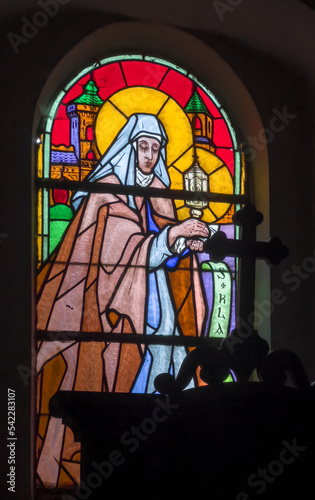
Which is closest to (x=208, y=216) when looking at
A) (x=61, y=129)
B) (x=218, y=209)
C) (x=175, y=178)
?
(x=218, y=209)

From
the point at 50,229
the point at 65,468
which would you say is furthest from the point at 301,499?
the point at 50,229

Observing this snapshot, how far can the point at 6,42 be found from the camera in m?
5.91

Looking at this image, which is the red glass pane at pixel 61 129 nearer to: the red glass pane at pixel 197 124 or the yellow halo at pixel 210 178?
the yellow halo at pixel 210 178

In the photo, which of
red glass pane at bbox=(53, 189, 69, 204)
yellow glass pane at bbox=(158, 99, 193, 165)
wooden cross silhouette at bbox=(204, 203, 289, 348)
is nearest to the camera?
wooden cross silhouette at bbox=(204, 203, 289, 348)

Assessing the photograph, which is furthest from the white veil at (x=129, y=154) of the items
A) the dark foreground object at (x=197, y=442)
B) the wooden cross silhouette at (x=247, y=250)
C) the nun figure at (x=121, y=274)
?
the dark foreground object at (x=197, y=442)

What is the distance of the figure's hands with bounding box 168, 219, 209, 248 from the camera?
20.4 feet

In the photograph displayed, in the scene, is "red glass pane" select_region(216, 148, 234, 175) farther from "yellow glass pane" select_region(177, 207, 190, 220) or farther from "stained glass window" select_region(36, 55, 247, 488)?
"yellow glass pane" select_region(177, 207, 190, 220)

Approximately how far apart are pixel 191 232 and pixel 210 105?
0.96m

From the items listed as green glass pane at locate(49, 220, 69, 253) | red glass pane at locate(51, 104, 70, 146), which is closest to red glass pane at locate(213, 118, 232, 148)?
red glass pane at locate(51, 104, 70, 146)

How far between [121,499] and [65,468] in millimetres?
2251

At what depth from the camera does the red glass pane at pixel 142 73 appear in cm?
648

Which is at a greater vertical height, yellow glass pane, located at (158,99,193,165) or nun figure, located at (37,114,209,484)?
yellow glass pane, located at (158,99,193,165)

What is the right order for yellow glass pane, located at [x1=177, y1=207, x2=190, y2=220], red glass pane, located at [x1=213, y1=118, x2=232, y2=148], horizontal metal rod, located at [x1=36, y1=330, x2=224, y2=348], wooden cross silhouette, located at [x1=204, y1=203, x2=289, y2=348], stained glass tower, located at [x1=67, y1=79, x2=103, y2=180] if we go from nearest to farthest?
wooden cross silhouette, located at [x1=204, y1=203, x2=289, y2=348] → horizontal metal rod, located at [x1=36, y1=330, x2=224, y2=348] → stained glass tower, located at [x1=67, y1=79, x2=103, y2=180] → yellow glass pane, located at [x1=177, y1=207, x2=190, y2=220] → red glass pane, located at [x1=213, y1=118, x2=232, y2=148]

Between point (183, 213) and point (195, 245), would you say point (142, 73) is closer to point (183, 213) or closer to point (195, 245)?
point (183, 213)
